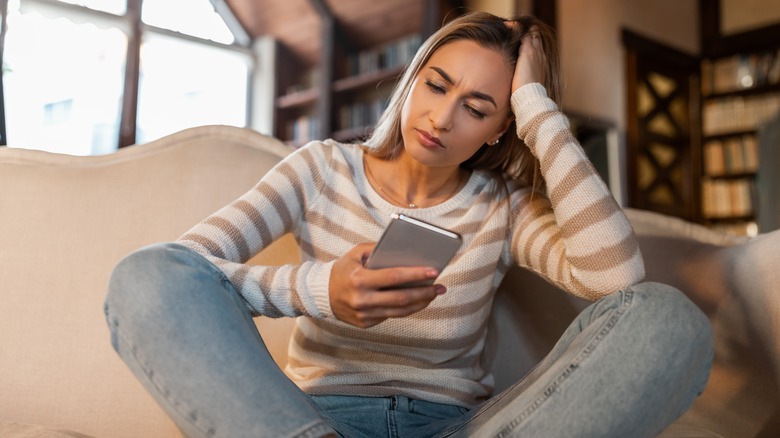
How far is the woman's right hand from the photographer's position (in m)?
0.83

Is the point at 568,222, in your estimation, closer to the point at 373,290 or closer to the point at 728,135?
the point at 373,290

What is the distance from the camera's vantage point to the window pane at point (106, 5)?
13.5ft

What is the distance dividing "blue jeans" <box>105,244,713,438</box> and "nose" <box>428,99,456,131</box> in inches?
16.1

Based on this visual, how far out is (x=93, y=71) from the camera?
418 cm

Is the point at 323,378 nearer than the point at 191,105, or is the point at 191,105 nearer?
the point at 323,378

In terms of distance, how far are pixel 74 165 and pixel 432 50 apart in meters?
0.70

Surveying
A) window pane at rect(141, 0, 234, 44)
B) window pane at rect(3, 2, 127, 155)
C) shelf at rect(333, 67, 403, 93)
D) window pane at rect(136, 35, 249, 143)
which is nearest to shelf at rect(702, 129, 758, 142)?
shelf at rect(333, 67, 403, 93)

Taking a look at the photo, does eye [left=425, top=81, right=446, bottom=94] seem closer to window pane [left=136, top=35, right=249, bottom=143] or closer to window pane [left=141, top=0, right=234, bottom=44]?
window pane [left=136, top=35, right=249, bottom=143]

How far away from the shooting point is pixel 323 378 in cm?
113

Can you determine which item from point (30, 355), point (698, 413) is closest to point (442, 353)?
point (698, 413)

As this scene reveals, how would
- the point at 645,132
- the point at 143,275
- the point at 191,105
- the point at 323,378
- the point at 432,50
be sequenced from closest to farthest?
the point at 143,275 < the point at 323,378 < the point at 432,50 < the point at 191,105 < the point at 645,132

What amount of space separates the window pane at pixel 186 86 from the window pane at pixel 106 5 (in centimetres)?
23

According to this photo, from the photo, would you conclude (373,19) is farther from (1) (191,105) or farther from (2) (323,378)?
(2) (323,378)

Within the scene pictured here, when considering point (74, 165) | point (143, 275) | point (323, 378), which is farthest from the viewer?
point (74, 165)
